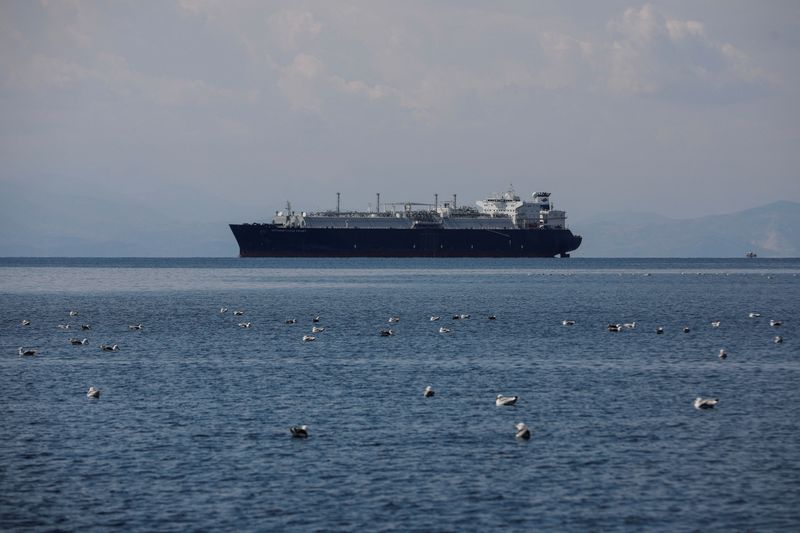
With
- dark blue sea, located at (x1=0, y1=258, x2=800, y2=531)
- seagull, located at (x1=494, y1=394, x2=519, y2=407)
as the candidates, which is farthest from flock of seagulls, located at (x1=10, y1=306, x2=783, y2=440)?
dark blue sea, located at (x1=0, y1=258, x2=800, y2=531)

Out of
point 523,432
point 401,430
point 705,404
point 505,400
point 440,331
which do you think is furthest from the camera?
point 440,331

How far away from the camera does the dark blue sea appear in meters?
22.5

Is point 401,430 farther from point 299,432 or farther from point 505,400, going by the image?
point 505,400

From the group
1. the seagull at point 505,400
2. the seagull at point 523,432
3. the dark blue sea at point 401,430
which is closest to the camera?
the dark blue sea at point 401,430

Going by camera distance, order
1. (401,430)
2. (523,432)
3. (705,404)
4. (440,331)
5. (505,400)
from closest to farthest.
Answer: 1. (523,432)
2. (401,430)
3. (705,404)
4. (505,400)
5. (440,331)

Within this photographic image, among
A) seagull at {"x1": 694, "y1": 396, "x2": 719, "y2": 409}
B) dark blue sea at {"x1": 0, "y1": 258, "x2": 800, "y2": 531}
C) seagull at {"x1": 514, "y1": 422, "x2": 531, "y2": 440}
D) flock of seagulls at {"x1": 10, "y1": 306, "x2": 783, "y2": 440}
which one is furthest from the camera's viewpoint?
seagull at {"x1": 694, "y1": 396, "x2": 719, "y2": 409}

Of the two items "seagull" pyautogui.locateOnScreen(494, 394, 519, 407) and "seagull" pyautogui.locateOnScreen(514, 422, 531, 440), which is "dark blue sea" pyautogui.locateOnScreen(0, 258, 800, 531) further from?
"seagull" pyautogui.locateOnScreen(494, 394, 519, 407)

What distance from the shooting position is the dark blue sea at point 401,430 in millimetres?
22453

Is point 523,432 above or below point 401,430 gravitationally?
above

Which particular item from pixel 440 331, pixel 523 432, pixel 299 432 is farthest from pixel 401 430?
pixel 440 331

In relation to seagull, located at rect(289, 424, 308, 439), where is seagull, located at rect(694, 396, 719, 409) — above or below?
above

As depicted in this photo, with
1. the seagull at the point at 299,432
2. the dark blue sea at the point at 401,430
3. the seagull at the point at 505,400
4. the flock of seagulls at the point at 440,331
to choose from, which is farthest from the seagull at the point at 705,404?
the seagull at the point at 299,432

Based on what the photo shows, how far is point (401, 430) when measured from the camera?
3009cm

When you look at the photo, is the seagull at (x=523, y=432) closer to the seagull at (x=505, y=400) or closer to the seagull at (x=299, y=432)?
the seagull at (x=505, y=400)
